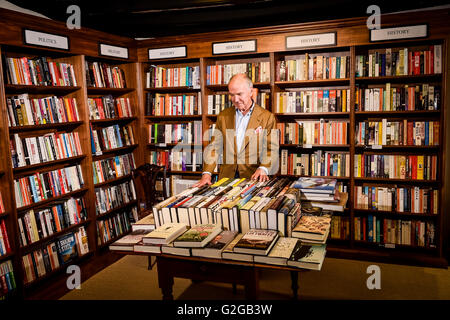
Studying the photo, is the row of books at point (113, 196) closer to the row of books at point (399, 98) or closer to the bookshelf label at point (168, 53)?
the bookshelf label at point (168, 53)

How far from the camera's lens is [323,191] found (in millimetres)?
2277

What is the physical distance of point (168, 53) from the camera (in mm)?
4133

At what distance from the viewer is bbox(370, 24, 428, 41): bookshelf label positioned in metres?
3.25

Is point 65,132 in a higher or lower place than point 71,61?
lower

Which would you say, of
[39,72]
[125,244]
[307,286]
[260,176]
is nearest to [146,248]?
[125,244]

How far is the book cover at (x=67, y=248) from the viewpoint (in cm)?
331

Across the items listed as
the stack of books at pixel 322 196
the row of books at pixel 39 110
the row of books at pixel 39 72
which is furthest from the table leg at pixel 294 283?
the row of books at pixel 39 72

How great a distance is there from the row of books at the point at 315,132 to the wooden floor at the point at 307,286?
4.22 ft

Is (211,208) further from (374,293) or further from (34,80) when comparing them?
(34,80)

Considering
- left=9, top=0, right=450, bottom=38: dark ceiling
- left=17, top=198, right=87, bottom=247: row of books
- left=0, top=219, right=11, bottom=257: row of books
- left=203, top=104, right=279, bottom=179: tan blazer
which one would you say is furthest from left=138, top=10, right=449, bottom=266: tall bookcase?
Result: left=0, top=219, right=11, bottom=257: row of books

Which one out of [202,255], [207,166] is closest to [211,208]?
[202,255]

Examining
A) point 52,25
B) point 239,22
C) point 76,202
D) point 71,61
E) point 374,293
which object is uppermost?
point 239,22

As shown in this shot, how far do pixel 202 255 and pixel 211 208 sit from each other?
0.29m

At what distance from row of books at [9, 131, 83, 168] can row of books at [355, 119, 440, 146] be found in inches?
112
